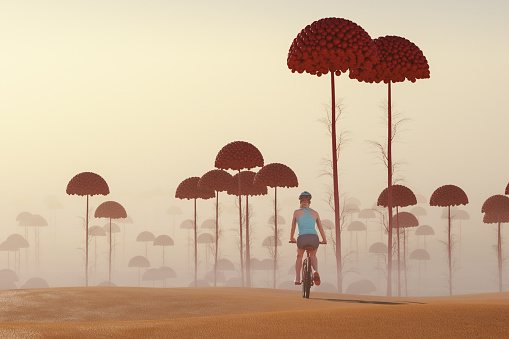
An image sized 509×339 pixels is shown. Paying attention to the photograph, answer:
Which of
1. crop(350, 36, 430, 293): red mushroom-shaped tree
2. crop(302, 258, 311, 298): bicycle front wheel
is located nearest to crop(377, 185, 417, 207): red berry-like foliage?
crop(350, 36, 430, 293): red mushroom-shaped tree

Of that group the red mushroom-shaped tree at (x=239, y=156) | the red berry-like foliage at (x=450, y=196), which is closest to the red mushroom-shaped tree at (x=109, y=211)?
the red mushroom-shaped tree at (x=239, y=156)

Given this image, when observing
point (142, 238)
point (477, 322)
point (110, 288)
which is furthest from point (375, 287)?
point (477, 322)

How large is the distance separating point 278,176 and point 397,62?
27.0 ft

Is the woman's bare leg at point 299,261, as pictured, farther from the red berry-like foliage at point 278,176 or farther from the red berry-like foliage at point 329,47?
the red berry-like foliage at point 278,176

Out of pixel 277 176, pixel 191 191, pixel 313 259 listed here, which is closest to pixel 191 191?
pixel 191 191

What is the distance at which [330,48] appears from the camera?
19734 millimetres

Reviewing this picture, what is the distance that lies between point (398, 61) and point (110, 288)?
1269 cm

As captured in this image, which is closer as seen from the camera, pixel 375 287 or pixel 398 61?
pixel 398 61

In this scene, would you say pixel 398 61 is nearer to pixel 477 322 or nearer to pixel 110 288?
pixel 110 288

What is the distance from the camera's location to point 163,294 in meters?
15.4

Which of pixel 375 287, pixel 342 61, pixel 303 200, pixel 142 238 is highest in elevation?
pixel 342 61

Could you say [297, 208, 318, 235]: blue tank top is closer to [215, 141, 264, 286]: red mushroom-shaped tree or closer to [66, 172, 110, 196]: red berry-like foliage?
[215, 141, 264, 286]: red mushroom-shaped tree

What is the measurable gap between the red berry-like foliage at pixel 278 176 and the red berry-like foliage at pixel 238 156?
154cm

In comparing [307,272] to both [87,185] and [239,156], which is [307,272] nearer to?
[239,156]
